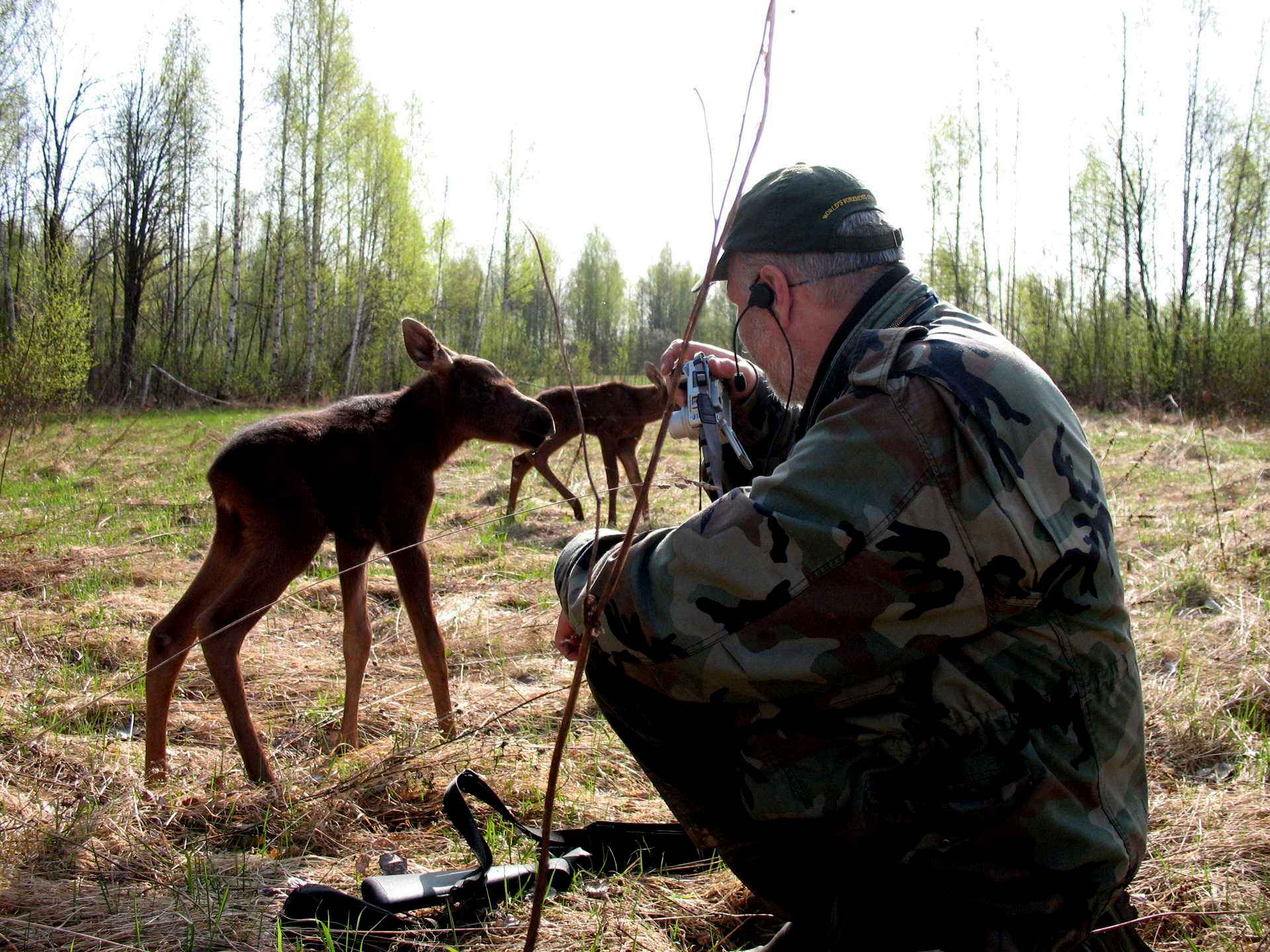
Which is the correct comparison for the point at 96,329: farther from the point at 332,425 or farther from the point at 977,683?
the point at 977,683

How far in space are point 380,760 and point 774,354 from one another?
2533mm

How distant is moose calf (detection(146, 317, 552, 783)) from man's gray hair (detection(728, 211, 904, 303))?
207cm

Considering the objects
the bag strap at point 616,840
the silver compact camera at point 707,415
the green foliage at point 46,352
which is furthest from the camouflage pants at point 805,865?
the green foliage at point 46,352

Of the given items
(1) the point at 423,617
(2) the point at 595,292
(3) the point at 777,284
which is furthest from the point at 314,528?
(2) the point at 595,292

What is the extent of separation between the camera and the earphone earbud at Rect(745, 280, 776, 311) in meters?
2.35

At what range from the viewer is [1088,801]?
6.39ft

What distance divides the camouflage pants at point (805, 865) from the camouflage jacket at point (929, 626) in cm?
7

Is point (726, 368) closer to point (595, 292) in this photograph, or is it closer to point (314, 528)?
point (314, 528)

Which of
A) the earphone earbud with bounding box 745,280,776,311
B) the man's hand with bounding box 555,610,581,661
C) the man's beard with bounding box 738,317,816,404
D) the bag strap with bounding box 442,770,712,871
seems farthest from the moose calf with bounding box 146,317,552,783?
the earphone earbud with bounding box 745,280,776,311

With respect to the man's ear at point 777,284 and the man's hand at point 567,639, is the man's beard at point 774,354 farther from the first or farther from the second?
the man's hand at point 567,639

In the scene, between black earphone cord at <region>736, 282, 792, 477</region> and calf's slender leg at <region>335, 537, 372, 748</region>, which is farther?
calf's slender leg at <region>335, 537, 372, 748</region>

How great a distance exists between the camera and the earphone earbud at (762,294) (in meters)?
2.35

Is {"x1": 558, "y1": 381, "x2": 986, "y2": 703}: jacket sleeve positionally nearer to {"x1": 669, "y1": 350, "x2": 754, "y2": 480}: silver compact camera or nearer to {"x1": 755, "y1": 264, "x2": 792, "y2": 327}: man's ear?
{"x1": 755, "y1": 264, "x2": 792, "y2": 327}: man's ear

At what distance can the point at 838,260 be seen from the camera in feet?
7.60
